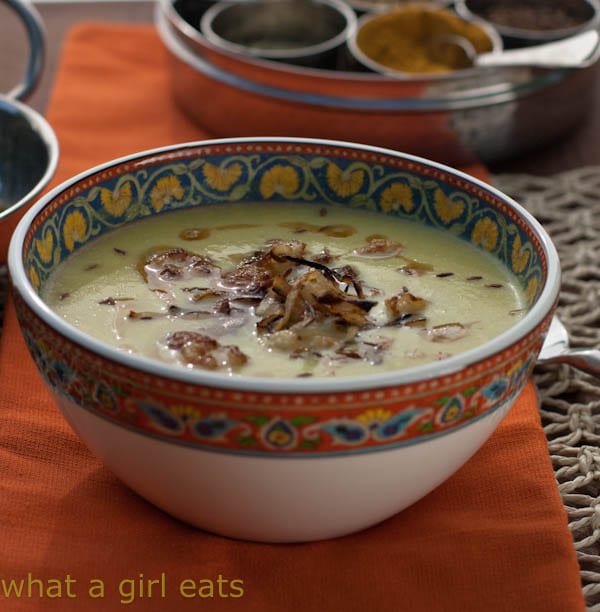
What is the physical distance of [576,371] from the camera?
1.49m

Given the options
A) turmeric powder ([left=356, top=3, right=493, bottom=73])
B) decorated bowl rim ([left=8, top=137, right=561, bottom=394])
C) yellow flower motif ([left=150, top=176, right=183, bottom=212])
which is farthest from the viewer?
turmeric powder ([left=356, top=3, right=493, bottom=73])

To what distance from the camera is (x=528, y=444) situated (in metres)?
1.33

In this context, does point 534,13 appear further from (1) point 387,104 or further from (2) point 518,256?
(2) point 518,256

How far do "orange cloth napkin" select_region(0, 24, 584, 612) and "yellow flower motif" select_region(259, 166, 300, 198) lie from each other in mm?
395

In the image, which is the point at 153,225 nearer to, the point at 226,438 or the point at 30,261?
the point at 30,261

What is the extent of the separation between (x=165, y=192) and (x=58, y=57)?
116 cm

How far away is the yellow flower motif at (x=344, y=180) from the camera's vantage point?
57.3 inches

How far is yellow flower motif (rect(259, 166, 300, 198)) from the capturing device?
1.46 m

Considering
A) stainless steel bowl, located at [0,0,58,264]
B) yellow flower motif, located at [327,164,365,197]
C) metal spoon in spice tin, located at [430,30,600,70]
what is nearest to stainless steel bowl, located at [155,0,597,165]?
metal spoon in spice tin, located at [430,30,600,70]

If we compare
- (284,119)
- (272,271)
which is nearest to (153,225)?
(272,271)

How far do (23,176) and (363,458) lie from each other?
975 mm

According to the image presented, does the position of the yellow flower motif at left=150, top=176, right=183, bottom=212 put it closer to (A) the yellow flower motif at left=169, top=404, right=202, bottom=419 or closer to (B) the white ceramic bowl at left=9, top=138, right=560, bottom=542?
(B) the white ceramic bowl at left=9, top=138, right=560, bottom=542

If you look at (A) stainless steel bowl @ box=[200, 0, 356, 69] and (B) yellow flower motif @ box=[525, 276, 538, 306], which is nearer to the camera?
(B) yellow flower motif @ box=[525, 276, 538, 306]

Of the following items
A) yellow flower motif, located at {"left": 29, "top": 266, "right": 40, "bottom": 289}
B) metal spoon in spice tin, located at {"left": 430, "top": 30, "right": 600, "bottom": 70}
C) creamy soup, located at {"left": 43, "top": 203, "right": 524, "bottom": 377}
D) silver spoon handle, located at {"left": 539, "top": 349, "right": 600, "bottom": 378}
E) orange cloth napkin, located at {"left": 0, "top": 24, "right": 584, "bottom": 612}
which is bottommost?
orange cloth napkin, located at {"left": 0, "top": 24, "right": 584, "bottom": 612}
